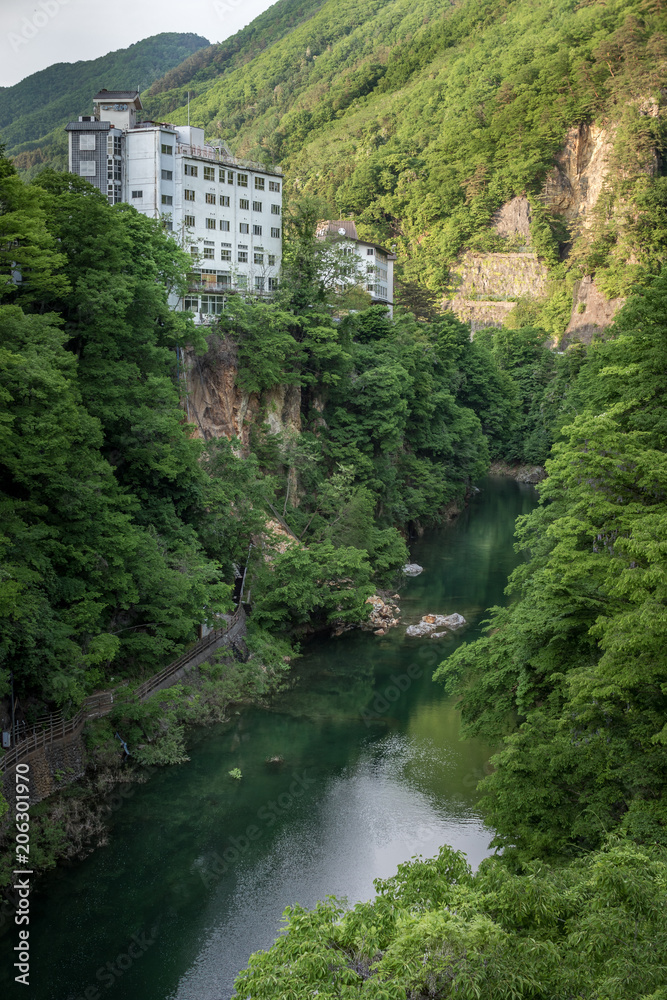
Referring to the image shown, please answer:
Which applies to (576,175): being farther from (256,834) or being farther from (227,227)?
(256,834)

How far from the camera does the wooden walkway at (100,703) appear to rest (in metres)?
22.5

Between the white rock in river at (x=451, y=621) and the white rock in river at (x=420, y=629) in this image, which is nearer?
the white rock in river at (x=420, y=629)

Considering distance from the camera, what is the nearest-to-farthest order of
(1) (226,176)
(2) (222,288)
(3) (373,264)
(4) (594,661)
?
1. (4) (594,661)
2. (2) (222,288)
3. (1) (226,176)
4. (3) (373,264)

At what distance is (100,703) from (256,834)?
5.96 meters

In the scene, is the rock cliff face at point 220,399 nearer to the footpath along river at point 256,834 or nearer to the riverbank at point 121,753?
the riverbank at point 121,753

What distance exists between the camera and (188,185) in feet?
170

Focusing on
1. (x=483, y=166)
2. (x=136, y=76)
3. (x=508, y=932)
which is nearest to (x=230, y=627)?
(x=508, y=932)

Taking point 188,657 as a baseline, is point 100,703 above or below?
above

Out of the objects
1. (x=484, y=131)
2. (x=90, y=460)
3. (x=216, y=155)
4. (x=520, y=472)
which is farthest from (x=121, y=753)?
(x=484, y=131)

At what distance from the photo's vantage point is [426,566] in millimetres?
50938

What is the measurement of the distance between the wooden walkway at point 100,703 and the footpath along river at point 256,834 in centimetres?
229

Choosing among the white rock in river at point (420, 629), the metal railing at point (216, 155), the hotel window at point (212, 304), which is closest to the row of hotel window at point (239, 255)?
the hotel window at point (212, 304)

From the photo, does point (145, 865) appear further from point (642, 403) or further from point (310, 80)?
point (310, 80)

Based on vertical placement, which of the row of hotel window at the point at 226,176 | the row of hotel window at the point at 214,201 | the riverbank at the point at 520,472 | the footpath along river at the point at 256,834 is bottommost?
the footpath along river at the point at 256,834
